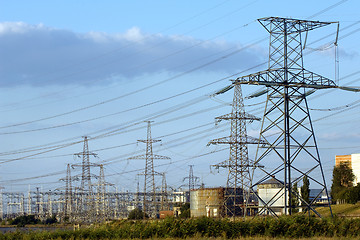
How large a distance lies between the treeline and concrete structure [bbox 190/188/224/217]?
3730 cm

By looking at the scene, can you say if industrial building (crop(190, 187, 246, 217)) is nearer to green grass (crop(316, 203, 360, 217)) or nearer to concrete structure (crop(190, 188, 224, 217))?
concrete structure (crop(190, 188, 224, 217))

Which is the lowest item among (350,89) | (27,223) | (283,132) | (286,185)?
(27,223)

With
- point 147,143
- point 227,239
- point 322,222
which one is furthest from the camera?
point 147,143

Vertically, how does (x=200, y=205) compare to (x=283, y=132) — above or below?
below

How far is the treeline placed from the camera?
3731cm

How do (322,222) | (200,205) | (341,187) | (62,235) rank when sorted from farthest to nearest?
(341,187)
(200,205)
(322,222)
(62,235)

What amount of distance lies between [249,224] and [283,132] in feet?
27.0

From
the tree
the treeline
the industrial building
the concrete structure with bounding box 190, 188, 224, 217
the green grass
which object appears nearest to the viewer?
the treeline

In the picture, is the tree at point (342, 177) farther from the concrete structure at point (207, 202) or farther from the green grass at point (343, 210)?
the concrete structure at point (207, 202)

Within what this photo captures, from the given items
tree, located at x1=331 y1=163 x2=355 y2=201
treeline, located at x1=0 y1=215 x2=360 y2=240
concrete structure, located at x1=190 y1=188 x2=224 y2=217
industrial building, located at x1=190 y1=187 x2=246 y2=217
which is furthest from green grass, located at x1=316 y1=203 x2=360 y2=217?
tree, located at x1=331 y1=163 x2=355 y2=201

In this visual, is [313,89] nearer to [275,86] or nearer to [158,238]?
[275,86]

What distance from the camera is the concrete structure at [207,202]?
7750 cm

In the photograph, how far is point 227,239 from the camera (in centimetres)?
3503

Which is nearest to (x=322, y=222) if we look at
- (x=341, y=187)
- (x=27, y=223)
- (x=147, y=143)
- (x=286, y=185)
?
(x=286, y=185)
